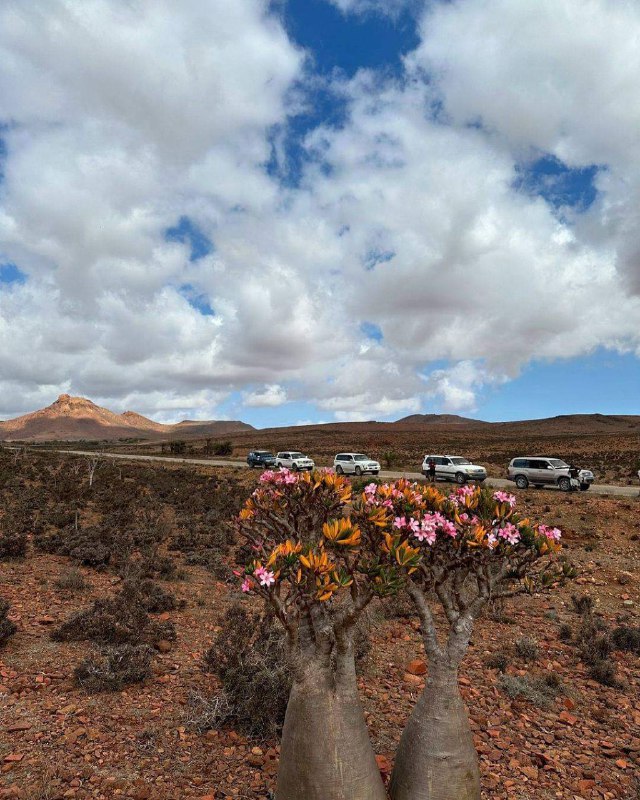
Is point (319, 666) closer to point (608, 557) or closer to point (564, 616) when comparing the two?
point (564, 616)

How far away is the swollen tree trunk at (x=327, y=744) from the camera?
133 inches

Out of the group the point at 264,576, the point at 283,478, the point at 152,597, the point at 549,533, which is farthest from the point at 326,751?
the point at 152,597

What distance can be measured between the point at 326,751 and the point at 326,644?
72cm

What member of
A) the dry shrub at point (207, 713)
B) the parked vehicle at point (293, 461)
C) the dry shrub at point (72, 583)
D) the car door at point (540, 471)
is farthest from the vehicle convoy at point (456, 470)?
the dry shrub at point (207, 713)

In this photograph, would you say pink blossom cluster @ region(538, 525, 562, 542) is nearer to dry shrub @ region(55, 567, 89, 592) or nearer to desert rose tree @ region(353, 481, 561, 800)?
desert rose tree @ region(353, 481, 561, 800)

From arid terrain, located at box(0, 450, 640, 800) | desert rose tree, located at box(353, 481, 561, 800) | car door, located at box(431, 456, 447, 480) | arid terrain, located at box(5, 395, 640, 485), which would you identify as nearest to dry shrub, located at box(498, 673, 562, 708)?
arid terrain, located at box(0, 450, 640, 800)

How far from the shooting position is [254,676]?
5.67m

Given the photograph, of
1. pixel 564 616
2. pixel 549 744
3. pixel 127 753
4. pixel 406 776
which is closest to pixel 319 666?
pixel 406 776

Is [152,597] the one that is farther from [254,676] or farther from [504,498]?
[504,498]

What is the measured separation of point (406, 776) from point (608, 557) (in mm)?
11700

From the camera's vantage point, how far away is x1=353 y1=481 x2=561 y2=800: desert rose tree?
11.8 ft

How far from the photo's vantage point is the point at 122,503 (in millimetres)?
18188

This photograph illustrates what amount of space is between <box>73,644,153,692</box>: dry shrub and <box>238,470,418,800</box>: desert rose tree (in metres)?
3.24

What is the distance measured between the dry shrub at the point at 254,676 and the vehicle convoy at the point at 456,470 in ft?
69.2
